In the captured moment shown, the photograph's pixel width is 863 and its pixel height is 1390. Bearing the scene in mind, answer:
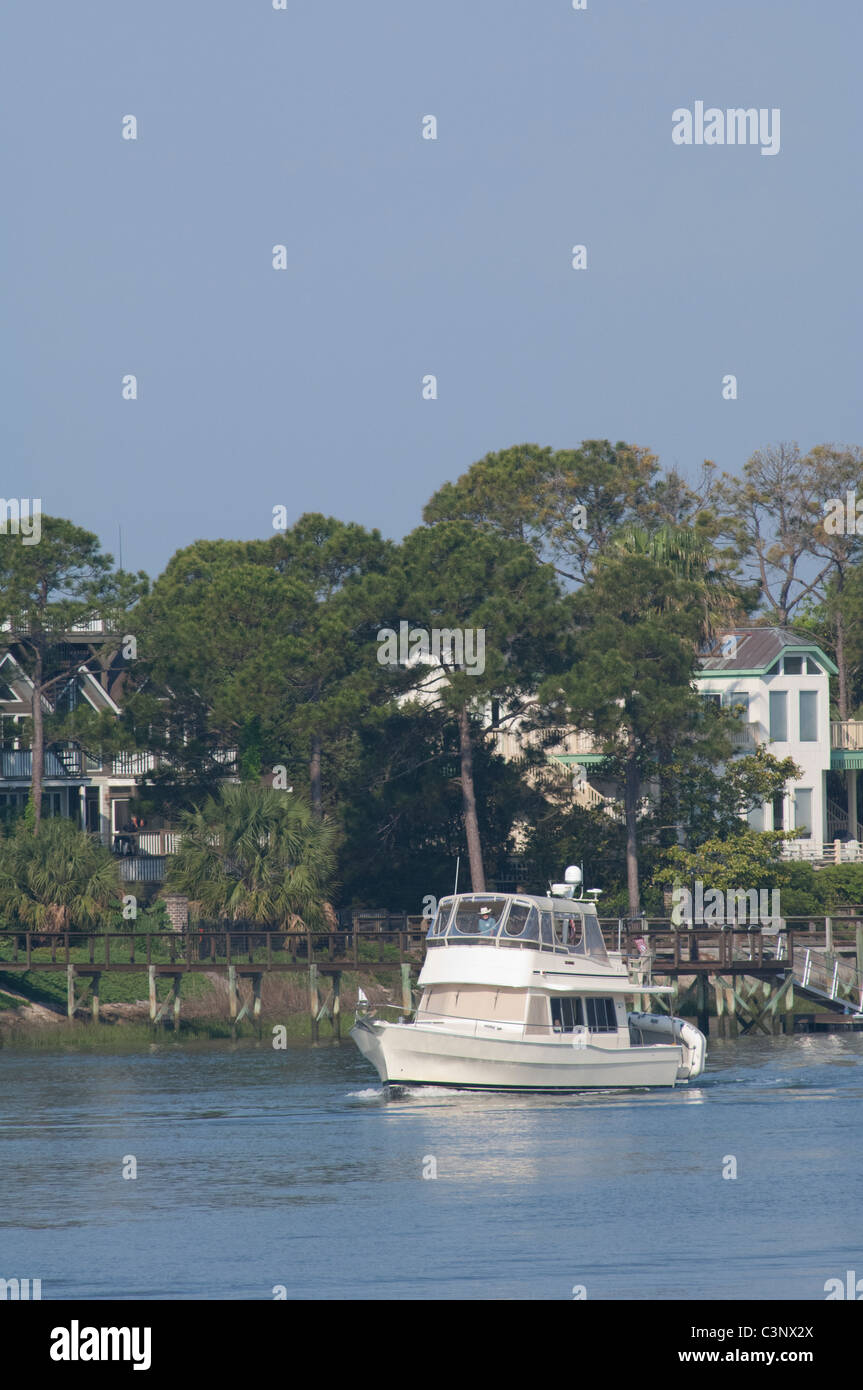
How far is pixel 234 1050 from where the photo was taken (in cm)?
5334

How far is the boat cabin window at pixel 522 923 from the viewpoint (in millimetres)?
44312

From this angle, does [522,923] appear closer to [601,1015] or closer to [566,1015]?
[566,1015]

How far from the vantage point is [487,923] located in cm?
4428

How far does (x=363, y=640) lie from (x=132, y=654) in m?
7.35

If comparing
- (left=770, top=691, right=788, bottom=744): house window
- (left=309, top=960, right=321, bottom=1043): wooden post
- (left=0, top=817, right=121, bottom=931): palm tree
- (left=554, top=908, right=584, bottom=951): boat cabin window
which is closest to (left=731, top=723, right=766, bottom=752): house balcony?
(left=770, top=691, right=788, bottom=744): house window

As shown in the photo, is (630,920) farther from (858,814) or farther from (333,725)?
(858,814)

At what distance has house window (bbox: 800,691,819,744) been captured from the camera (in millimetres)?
75750

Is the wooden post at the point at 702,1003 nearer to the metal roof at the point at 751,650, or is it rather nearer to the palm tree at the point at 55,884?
the metal roof at the point at 751,650

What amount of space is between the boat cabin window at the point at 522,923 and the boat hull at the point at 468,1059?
2233mm

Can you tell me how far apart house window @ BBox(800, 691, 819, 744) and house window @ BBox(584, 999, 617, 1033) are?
31389 millimetres

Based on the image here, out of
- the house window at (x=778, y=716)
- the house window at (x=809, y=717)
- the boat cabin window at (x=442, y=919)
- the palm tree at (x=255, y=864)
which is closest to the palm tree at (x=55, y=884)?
the palm tree at (x=255, y=864)

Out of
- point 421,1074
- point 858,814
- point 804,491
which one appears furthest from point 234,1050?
point 804,491

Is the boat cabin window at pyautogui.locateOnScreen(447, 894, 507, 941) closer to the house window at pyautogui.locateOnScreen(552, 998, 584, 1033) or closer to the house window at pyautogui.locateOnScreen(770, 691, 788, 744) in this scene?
the house window at pyautogui.locateOnScreen(552, 998, 584, 1033)

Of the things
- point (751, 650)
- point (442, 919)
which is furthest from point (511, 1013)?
point (751, 650)
